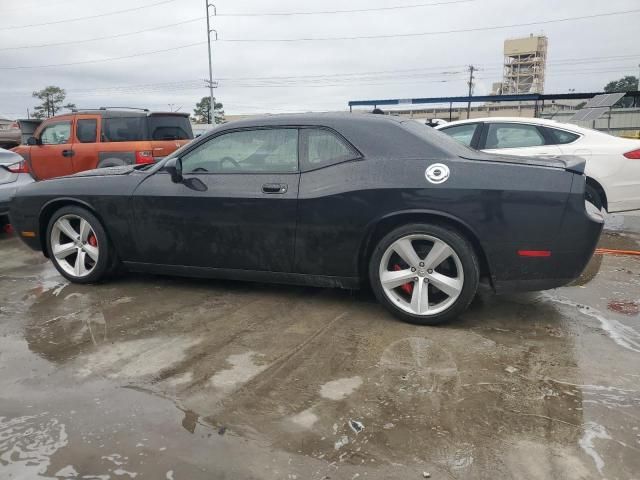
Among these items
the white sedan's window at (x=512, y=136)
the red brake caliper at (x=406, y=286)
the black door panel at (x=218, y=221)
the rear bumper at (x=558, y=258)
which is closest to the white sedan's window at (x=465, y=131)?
the white sedan's window at (x=512, y=136)

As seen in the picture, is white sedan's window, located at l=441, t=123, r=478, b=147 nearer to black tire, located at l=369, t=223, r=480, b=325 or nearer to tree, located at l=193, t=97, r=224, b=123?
black tire, located at l=369, t=223, r=480, b=325

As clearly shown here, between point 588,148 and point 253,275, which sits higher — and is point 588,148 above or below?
above

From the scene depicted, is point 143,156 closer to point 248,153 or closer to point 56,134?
point 56,134

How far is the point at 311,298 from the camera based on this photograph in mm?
4336

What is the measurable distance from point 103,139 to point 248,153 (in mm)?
5934

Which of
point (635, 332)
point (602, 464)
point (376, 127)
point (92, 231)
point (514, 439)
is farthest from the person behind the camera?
point (92, 231)

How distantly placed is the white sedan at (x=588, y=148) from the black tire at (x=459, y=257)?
12.3 ft

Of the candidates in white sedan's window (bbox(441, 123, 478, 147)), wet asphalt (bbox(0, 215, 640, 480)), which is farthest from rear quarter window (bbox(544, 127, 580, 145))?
wet asphalt (bbox(0, 215, 640, 480))

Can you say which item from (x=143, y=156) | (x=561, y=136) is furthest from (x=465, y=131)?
(x=143, y=156)

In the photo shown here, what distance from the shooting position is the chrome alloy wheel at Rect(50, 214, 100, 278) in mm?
4699

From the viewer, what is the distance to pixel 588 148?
662 centimetres

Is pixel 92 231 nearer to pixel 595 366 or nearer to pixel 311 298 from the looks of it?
pixel 311 298

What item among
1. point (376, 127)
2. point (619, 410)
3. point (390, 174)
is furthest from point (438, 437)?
point (376, 127)

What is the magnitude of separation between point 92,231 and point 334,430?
3198 mm
